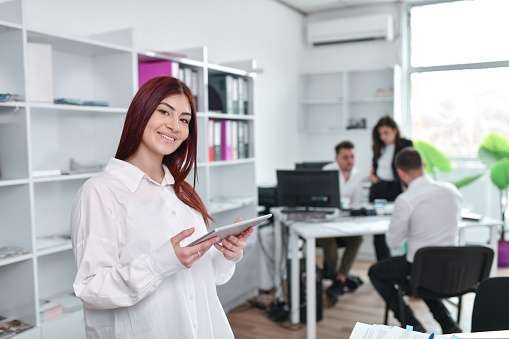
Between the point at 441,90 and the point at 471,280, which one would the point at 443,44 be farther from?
the point at 471,280

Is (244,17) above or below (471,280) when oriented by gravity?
above

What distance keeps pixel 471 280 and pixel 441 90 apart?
11.7 feet

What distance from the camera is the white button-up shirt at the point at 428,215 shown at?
3.12 metres

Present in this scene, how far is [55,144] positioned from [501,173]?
4370mm

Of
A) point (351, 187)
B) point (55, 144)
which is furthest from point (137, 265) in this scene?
point (351, 187)

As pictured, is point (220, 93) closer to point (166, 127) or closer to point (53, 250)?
point (53, 250)

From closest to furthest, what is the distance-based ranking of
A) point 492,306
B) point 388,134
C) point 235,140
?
point 492,306 → point 235,140 → point 388,134

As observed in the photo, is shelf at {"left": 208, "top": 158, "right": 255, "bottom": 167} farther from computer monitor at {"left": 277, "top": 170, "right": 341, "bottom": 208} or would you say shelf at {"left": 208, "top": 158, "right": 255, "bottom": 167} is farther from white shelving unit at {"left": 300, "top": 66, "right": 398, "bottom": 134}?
white shelving unit at {"left": 300, "top": 66, "right": 398, "bottom": 134}

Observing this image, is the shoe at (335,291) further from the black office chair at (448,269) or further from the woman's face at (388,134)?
the woman's face at (388,134)

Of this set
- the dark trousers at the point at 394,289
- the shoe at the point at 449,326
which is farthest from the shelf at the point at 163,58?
the shoe at the point at 449,326

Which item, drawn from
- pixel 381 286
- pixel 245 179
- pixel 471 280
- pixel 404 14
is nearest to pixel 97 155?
pixel 245 179

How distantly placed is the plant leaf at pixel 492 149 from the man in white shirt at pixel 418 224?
8.09ft

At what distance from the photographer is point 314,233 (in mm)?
3346

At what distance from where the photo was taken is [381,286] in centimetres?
334
